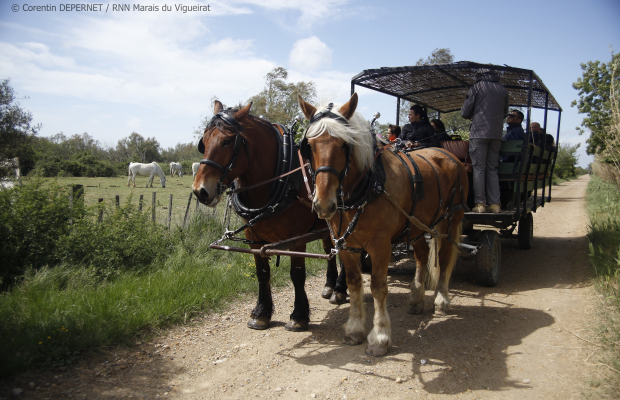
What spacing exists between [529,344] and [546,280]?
2411 millimetres

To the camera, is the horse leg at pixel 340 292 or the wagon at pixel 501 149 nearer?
the horse leg at pixel 340 292

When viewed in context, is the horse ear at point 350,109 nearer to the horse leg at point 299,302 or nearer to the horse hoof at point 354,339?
the horse leg at point 299,302

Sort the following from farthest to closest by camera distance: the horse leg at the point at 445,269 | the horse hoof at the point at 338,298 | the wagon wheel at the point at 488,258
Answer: the wagon wheel at the point at 488,258
the horse hoof at the point at 338,298
the horse leg at the point at 445,269

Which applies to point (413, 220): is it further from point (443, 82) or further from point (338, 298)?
point (443, 82)

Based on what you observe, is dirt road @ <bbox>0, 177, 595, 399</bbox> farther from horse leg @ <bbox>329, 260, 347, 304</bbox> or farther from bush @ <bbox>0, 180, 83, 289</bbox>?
bush @ <bbox>0, 180, 83, 289</bbox>

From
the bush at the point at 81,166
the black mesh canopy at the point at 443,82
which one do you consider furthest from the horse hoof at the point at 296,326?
the bush at the point at 81,166

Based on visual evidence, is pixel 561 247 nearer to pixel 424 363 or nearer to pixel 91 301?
pixel 424 363

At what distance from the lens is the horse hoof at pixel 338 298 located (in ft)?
15.6

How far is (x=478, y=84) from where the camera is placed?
505cm

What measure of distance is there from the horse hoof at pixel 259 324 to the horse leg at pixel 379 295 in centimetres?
114

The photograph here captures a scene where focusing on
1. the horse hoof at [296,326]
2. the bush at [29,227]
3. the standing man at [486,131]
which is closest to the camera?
the horse hoof at [296,326]

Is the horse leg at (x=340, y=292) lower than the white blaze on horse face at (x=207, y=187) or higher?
lower

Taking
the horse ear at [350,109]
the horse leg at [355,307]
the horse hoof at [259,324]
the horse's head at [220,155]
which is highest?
the horse ear at [350,109]

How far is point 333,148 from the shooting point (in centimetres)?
274
